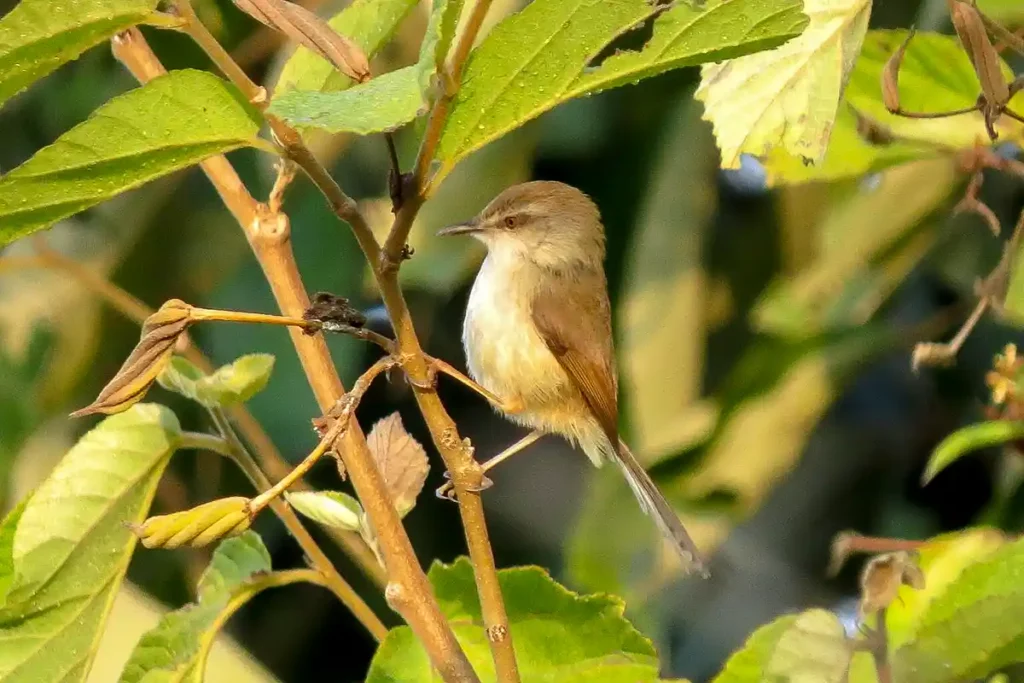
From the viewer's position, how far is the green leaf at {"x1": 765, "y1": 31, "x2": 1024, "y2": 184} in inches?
66.4

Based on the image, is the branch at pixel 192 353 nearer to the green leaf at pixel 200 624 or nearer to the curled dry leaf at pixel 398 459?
the green leaf at pixel 200 624

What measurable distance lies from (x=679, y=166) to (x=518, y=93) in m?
1.70

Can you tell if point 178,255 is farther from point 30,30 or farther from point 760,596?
point 30,30

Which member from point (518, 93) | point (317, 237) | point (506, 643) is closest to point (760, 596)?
point (317, 237)

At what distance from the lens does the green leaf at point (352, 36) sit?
1130mm

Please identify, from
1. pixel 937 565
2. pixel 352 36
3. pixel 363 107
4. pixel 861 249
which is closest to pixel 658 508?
pixel 861 249

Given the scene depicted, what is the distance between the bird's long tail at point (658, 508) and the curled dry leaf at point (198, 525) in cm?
138

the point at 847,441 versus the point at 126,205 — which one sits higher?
the point at 126,205

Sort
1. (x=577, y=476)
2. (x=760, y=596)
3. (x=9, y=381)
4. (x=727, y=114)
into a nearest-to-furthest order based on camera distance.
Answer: (x=727, y=114), (x=9, y=381), (x=760, y=596), (x=577, y=476)

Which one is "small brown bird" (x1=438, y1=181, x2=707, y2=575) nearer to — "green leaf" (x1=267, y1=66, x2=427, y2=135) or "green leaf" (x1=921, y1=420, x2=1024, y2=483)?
"green leaf" (x1=921, y1=420, x2=1024, y2=483)

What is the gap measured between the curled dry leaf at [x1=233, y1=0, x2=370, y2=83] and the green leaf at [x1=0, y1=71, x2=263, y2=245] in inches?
3.4

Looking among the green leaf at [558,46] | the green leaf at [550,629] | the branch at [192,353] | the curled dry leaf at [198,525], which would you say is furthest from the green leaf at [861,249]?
the curled dry leaf at [198,525]

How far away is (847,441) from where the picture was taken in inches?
117

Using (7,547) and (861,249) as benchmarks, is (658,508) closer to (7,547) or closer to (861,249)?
(861,249)
